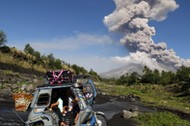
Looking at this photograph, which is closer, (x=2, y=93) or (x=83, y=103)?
(x=83, y=103)

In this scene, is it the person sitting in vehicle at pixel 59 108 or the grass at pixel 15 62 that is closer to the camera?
the person sitting in vehicle at pixel 59 108

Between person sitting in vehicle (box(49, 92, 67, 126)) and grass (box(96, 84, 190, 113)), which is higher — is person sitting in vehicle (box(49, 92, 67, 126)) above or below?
below

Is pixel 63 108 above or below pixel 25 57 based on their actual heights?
below

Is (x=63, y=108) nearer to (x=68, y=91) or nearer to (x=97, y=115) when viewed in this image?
(x=68, y=91)

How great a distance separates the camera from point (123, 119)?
3269 centimetres

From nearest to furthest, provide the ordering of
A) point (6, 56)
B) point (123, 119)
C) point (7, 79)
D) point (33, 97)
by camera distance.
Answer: point (33, 97), point (123, 119), point (7, 79), point (6, 56)

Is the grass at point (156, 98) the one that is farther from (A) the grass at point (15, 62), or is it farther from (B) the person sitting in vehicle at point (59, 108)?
(B) the person sitting in vehicle at point (59, 108)

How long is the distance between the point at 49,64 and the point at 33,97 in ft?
399

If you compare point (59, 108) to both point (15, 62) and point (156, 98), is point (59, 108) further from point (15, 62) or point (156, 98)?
point (15, 62)

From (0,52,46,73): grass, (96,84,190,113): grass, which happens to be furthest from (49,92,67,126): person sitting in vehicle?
(0,52,46,73): grass

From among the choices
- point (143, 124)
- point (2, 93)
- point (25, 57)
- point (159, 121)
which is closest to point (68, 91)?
point (143, 124)

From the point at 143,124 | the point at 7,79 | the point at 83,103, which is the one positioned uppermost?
the point at 7,79

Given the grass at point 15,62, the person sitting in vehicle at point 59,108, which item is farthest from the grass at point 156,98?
the person sitting in vehicle at point 59,108

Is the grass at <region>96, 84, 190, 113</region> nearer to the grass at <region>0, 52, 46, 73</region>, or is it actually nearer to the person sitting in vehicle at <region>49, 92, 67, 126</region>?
the grass at <region>0, 52, 46, 73</region>
